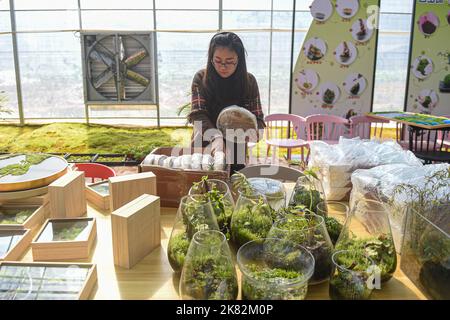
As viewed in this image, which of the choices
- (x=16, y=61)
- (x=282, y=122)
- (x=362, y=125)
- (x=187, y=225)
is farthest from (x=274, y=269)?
(x=16, y=61)

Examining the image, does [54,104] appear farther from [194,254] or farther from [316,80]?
[194,254]

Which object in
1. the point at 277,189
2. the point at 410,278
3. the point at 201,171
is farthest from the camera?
the point at 201,171

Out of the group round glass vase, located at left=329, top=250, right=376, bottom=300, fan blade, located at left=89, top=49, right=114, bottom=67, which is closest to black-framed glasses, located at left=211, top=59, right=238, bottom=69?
round glass vase, located at left=329, top=250, right=376, bottom=300

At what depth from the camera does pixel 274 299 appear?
2.50 ft

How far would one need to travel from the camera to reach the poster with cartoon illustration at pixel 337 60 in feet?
18.6

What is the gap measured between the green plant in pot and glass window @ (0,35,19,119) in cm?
700

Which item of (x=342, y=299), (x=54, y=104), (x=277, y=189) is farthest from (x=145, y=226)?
(x=54, y=104)

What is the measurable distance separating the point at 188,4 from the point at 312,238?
632cm

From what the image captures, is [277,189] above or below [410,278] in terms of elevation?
above

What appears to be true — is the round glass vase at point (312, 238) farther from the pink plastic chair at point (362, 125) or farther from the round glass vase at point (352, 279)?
the pink plastic chair at point (362, 125)

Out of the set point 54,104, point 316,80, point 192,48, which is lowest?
point 54,104

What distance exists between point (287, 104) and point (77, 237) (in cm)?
567

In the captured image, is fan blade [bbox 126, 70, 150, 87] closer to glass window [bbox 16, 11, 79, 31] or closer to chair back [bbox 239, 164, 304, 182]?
glass window [bbox 16, 11, 79, 31]

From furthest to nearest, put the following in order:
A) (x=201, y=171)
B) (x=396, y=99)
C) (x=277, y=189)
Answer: (x=396, y=99) < (x=201, y=171) < (x=277, y=189)
